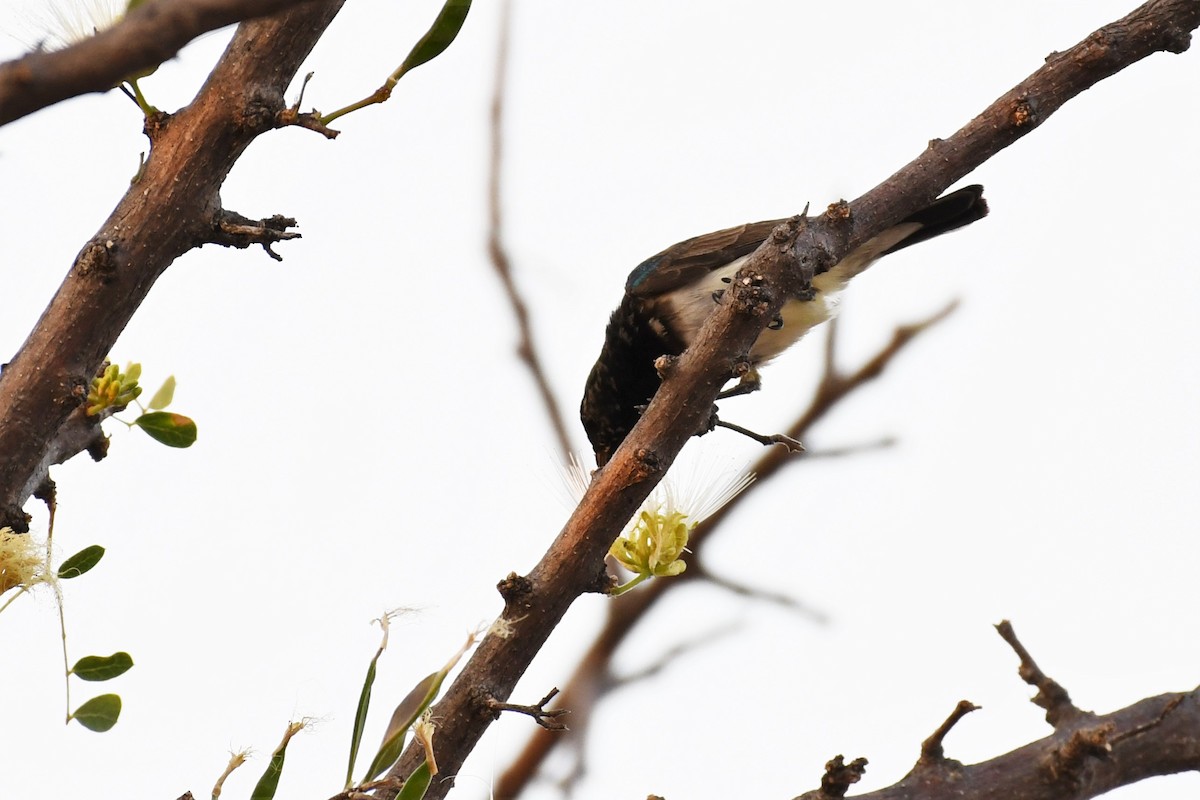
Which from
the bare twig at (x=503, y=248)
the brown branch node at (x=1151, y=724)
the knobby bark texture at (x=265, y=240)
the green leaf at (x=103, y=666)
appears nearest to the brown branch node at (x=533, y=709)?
the knobby bark texture at (x=265, y=240)

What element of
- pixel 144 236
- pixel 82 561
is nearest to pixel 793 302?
pixel 144 236

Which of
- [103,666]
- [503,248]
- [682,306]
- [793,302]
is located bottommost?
[103,666]

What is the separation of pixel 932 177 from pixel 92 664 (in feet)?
5.15

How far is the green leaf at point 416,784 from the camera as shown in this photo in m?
1.49

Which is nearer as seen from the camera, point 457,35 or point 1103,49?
point 457,35

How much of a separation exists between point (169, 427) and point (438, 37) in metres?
0.84

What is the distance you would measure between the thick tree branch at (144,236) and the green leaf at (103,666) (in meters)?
0.23

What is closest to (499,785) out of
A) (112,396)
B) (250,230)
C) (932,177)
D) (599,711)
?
(599,711)

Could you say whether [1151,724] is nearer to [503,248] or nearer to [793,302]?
[503,248]

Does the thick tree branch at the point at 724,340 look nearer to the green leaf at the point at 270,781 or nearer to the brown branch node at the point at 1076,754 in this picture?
the green leaf at the point at 270,781

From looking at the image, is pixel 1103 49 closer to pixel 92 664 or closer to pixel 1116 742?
pixel 1116 742

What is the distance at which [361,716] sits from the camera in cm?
154

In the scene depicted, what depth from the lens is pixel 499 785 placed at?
2.60 meters

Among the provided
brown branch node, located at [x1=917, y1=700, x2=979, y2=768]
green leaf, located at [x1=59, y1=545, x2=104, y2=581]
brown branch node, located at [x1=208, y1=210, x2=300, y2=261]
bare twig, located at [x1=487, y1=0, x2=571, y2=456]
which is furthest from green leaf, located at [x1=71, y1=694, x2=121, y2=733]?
bare twig, located at [x1=487, y1=0, x2=571, y2=456]
